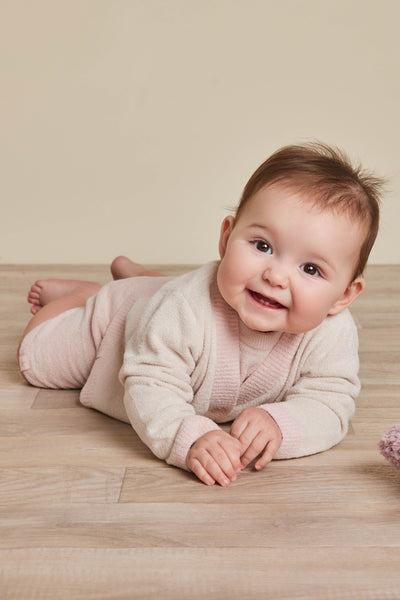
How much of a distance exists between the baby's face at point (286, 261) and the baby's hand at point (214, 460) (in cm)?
15

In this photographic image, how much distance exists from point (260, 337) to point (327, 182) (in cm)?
22

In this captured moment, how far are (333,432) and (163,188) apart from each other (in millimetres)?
1174

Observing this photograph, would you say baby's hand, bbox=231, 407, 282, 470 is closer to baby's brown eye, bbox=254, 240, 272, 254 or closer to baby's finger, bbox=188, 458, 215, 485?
baby's finger, bbox=188, 458, 215, 485

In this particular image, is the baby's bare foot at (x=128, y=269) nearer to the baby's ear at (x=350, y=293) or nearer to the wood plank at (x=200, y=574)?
the baby's ear at (x=350, y=293)

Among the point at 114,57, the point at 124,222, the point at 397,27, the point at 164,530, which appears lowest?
the point at 124,222

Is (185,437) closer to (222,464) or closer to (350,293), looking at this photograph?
(222,464)

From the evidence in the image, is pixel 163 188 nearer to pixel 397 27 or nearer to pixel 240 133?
pixel 240 133

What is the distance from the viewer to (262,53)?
1.91m

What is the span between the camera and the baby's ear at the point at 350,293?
0.96m

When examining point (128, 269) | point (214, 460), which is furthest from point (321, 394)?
point (128, 269)

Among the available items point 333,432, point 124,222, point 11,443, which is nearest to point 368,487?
point 333,432

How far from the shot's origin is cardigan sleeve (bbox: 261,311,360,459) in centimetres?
93

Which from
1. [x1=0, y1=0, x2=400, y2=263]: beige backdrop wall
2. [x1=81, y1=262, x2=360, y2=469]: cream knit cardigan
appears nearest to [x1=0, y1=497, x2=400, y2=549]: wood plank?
[x1=81, y1=262, x2=360, y2=469]: cream knit cardigan

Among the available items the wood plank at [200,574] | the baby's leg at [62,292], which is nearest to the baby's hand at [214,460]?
the wood plank at [200,574]
